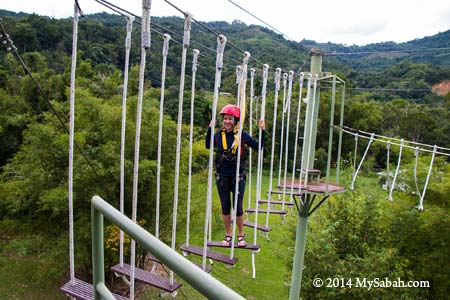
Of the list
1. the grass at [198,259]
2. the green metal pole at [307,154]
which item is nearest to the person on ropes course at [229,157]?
the green metal pole at [307,154]

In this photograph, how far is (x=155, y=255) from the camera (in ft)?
1.96

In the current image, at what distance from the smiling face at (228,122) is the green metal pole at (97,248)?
6.75 ft

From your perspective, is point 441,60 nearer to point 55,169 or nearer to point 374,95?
point 374,95

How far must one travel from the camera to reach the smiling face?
2.92 metres

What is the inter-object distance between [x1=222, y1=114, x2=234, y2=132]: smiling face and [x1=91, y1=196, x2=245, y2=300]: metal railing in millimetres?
2056

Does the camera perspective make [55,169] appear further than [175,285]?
Yes

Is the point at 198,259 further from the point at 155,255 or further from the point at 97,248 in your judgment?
the point at 155,255

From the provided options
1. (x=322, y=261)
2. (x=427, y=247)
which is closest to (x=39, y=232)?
(x=322, y=261)

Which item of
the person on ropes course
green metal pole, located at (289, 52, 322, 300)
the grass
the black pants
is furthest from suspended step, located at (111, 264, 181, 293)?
the grass

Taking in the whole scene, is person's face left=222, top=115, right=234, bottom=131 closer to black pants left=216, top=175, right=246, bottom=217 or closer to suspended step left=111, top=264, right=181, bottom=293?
black pants left=216, top=175, right=246, bottom=217

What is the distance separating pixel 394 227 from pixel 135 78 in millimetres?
6889

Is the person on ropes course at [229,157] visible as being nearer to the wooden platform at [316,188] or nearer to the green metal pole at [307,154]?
the wooden platform at [316,188]

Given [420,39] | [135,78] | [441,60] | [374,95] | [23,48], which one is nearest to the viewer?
[135,78]

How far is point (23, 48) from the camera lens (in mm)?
17656
